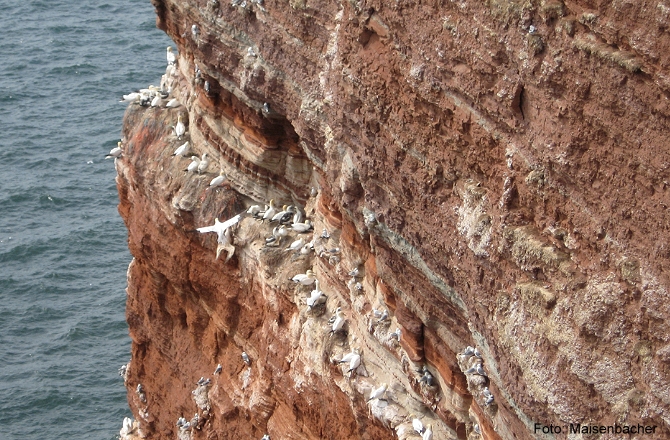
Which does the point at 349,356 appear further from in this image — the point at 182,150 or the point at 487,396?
the point at 182,150

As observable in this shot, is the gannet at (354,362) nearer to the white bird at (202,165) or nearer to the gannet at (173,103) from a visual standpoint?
the white bird at (202,165)

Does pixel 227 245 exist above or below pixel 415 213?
below

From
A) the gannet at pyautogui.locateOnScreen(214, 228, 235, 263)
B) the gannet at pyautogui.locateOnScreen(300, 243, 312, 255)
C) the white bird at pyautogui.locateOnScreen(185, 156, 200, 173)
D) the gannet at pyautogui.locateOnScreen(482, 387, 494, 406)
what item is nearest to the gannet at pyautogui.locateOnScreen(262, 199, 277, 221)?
the gannet at pyautogui.locateOnScreen(214, 228, 235, 263)

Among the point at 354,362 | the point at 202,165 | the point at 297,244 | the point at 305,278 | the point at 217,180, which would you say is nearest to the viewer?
the point at 354,362

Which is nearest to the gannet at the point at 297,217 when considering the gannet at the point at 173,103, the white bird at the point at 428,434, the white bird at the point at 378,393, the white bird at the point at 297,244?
the white bird at the point at 297,244

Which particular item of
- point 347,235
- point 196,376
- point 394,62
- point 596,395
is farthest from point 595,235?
point 196,376

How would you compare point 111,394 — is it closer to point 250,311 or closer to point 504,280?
point 250,311

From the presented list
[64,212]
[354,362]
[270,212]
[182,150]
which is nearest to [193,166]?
[182,150]

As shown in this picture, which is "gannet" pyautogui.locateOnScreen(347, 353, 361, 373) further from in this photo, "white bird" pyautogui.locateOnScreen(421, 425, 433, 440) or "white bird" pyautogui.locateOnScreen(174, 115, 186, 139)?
"white bird" pyautogui.locateOnScreen(174, 115, 186, 139)
